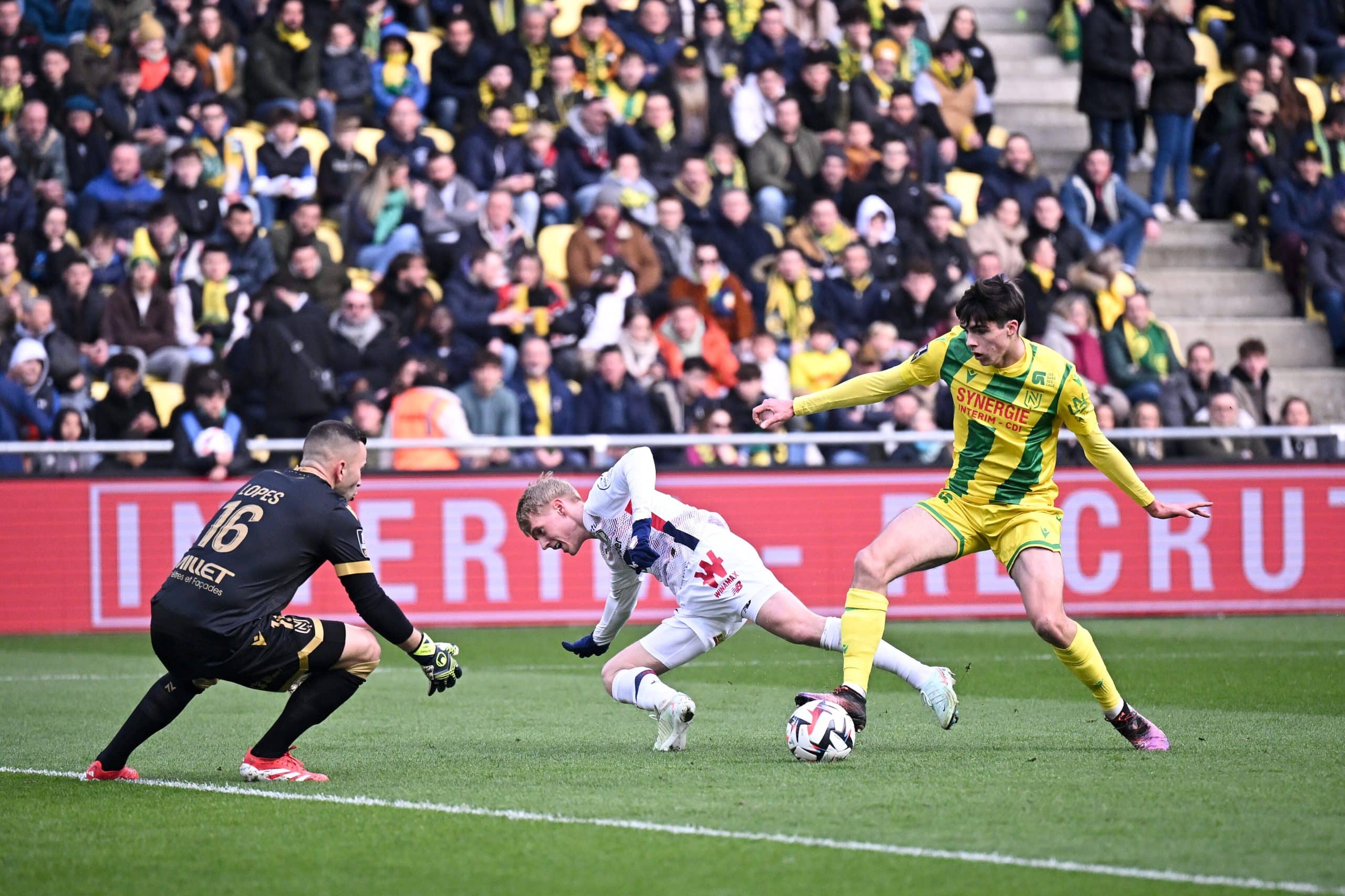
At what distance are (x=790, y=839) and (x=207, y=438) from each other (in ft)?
33.8

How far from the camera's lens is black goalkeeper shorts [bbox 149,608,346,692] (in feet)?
23.8

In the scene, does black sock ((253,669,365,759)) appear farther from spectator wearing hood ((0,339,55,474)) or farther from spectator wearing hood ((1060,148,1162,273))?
spectator wearing hood ((1060,148,1162,273))

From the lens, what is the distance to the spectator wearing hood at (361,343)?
16.0 m

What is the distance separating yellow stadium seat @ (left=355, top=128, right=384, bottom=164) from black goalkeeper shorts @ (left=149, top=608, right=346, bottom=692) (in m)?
11.1

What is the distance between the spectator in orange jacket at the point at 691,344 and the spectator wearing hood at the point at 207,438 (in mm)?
4013

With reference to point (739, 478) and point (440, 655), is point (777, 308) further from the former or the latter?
point (440, 655)

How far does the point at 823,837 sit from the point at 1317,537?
38.4 feet

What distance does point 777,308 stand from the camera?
57.3 ft

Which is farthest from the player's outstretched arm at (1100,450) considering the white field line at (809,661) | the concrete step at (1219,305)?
the concrete step at (1219,305)

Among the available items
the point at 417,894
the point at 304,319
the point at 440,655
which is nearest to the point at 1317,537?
the point at 304,319

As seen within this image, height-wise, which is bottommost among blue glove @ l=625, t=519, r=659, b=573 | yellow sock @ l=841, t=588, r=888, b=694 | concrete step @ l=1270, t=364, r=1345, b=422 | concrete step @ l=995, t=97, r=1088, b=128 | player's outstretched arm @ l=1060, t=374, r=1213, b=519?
concrete step @ l=1270, t=364, r=1345, b=422

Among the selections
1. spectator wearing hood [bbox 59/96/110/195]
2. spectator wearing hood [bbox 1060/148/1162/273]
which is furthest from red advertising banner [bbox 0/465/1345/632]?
spectator wearing hood [bbox 1060/148/1162/273]

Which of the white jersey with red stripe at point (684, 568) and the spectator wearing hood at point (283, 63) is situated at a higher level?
the spectator wearing hood at point (283, 63)

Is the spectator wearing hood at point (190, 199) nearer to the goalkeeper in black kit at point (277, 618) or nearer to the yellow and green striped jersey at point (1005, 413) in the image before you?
the goalkeeper in black kit at point (277, 618)
